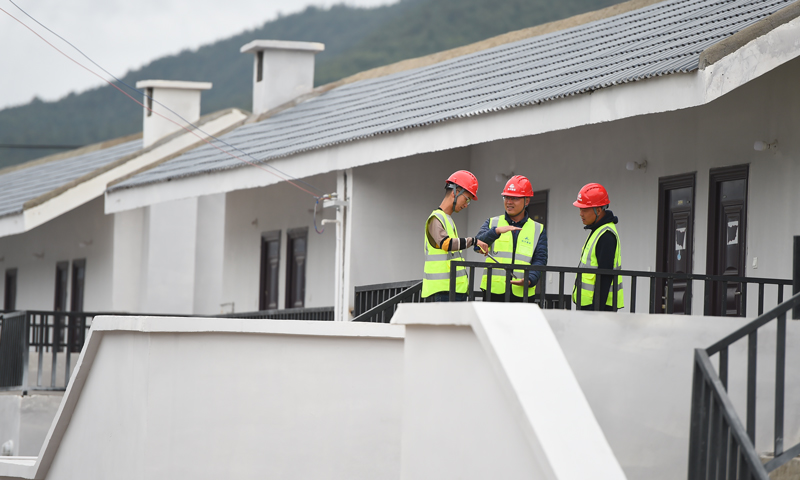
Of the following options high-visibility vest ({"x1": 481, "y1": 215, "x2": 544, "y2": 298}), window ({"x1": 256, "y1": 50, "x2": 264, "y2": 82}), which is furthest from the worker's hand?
window ({"x1": 256, "y1": 50, "x2": 264, "y2": 82})

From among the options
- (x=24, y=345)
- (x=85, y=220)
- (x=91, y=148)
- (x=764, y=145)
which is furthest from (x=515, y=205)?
(x=91, y=148)

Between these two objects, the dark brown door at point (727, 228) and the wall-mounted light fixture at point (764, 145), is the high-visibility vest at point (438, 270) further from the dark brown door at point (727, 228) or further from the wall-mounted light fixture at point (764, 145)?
the wall-mounted light fixture at point (764, 145)

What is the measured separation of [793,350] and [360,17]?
108 metres

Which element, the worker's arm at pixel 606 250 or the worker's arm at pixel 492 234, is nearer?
the worker's arm at pixel 606 250

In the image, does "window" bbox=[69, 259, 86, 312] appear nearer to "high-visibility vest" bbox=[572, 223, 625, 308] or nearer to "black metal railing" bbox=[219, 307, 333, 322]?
"black metal railing" bbox=[219, 307, 333, 322]

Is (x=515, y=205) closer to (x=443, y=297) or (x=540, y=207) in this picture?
(x=443, y=297)

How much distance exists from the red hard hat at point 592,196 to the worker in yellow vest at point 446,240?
3.06 feet

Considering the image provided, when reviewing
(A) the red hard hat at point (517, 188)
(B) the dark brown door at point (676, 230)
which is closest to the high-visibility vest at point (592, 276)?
(A) the red hard hat at point (517, 188)

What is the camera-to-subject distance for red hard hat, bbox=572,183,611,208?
332 inches

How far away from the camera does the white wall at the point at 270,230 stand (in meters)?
17.4

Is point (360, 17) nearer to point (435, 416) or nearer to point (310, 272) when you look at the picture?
point (310, 272)

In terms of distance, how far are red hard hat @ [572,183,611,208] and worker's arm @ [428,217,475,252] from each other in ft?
3.24

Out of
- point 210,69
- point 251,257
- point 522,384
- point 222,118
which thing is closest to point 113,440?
point 522,384

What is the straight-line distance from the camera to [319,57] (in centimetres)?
10994
